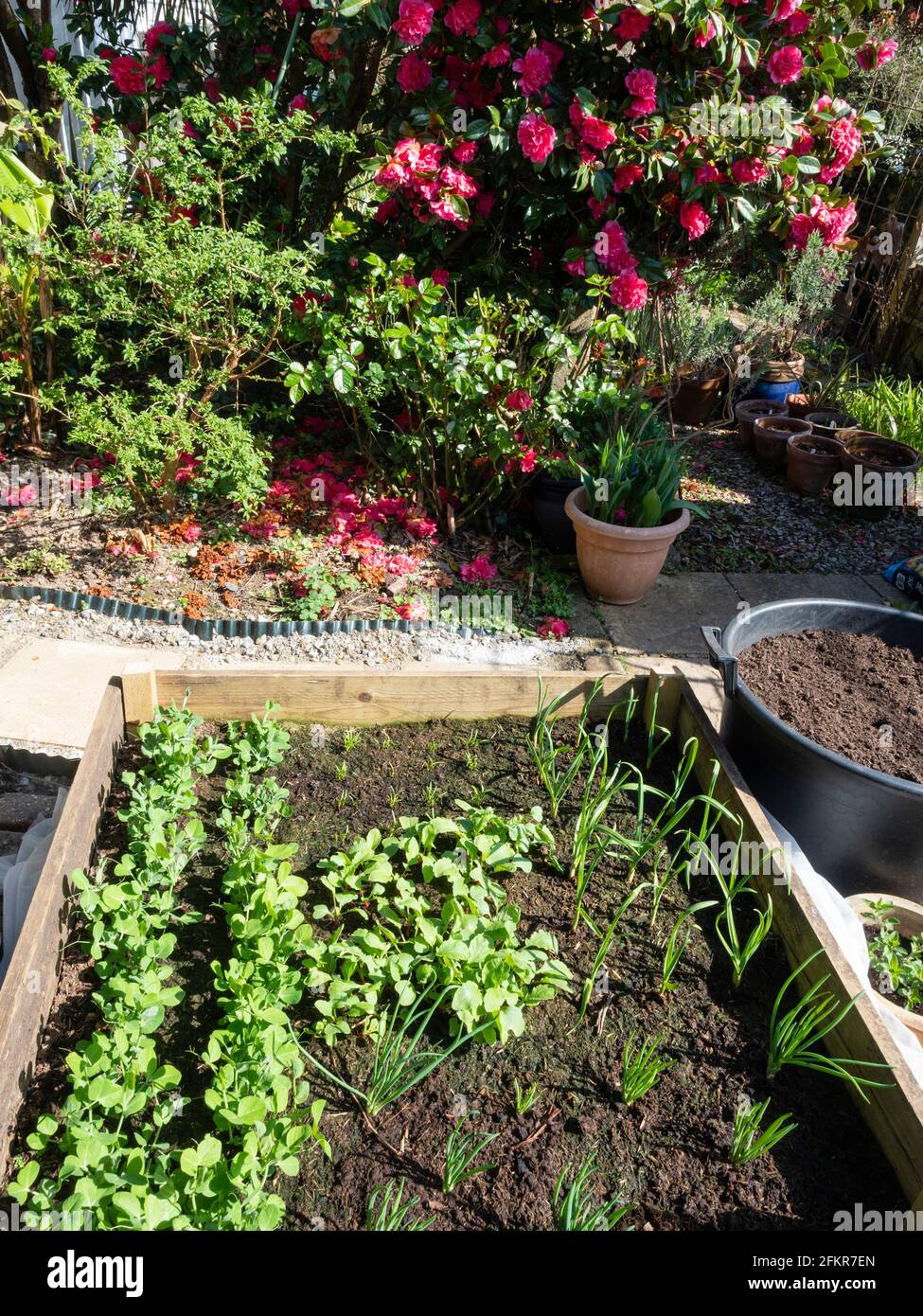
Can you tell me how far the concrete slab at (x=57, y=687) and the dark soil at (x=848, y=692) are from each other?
6.46 ft

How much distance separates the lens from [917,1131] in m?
1.42

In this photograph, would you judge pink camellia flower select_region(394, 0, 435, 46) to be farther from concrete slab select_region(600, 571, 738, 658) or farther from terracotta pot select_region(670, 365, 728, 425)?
terracotta pot select_region(670, 365, 728, 425)

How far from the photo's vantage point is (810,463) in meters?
5.47

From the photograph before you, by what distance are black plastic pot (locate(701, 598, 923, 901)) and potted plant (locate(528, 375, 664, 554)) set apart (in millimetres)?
1823

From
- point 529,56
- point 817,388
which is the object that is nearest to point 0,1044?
point 529,56

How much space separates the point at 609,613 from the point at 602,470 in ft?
2.18

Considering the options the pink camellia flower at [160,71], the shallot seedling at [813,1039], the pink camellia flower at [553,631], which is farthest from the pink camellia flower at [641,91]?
the shallot seedling at [813,1039]

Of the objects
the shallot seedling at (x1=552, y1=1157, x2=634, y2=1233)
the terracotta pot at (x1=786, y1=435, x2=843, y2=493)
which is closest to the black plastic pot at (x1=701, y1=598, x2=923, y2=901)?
the shallot seedling at (x1=552, y1=1157, x2=634, y2=1233)

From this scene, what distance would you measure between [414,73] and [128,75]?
5.05 ft

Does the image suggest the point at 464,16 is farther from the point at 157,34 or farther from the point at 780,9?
the point at 157,34

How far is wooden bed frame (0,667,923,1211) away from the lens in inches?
58.6

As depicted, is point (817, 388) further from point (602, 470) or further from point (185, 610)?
point (185, 610)

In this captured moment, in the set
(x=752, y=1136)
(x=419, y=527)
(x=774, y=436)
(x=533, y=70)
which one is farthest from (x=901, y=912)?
(x=774, y=436)

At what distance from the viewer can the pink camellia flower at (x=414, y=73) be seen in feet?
12.7
